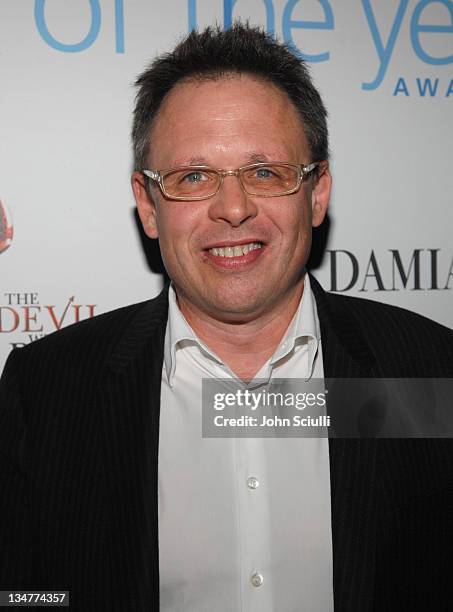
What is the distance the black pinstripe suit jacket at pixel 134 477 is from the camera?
1.35 m

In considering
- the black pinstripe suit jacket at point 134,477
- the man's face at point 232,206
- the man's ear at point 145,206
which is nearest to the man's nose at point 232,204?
the man's face at point 232,206

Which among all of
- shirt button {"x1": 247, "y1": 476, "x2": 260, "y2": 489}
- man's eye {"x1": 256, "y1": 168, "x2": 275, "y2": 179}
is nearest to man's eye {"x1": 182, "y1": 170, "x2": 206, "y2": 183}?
man's eye {"x1": 256, "y1": 168, "x2": 275, "y2": 179}

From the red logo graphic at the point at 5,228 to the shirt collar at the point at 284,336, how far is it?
1.87ft

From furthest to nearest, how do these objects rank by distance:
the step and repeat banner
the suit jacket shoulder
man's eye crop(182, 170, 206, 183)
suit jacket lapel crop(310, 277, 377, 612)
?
the step and repeat banner, the suit jacket shoulder, man's eye crop(182, 170, 206, 183), suit jacket lapel crop(310, 277, 377, 612)

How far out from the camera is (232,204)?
1.38 meters

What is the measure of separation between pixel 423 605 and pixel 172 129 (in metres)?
1.32

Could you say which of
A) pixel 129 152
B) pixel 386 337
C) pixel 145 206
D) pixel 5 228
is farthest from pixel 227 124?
pixel 5 228

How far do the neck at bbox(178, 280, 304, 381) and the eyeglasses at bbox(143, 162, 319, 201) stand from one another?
11.7 inches

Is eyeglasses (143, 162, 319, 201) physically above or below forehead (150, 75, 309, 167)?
below

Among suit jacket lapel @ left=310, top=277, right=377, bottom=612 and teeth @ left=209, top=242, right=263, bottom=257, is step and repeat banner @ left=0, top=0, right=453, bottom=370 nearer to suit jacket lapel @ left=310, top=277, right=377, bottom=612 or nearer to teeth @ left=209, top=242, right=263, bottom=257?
teeth @ left=209, top=242, right=263, bottom=257

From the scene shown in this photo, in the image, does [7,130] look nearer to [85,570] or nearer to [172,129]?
[172,129]

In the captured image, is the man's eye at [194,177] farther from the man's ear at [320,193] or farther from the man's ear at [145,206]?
the man's ear at [320,193]

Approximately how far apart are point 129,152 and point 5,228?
44 cm

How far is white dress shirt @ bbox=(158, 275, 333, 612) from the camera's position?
138cm
